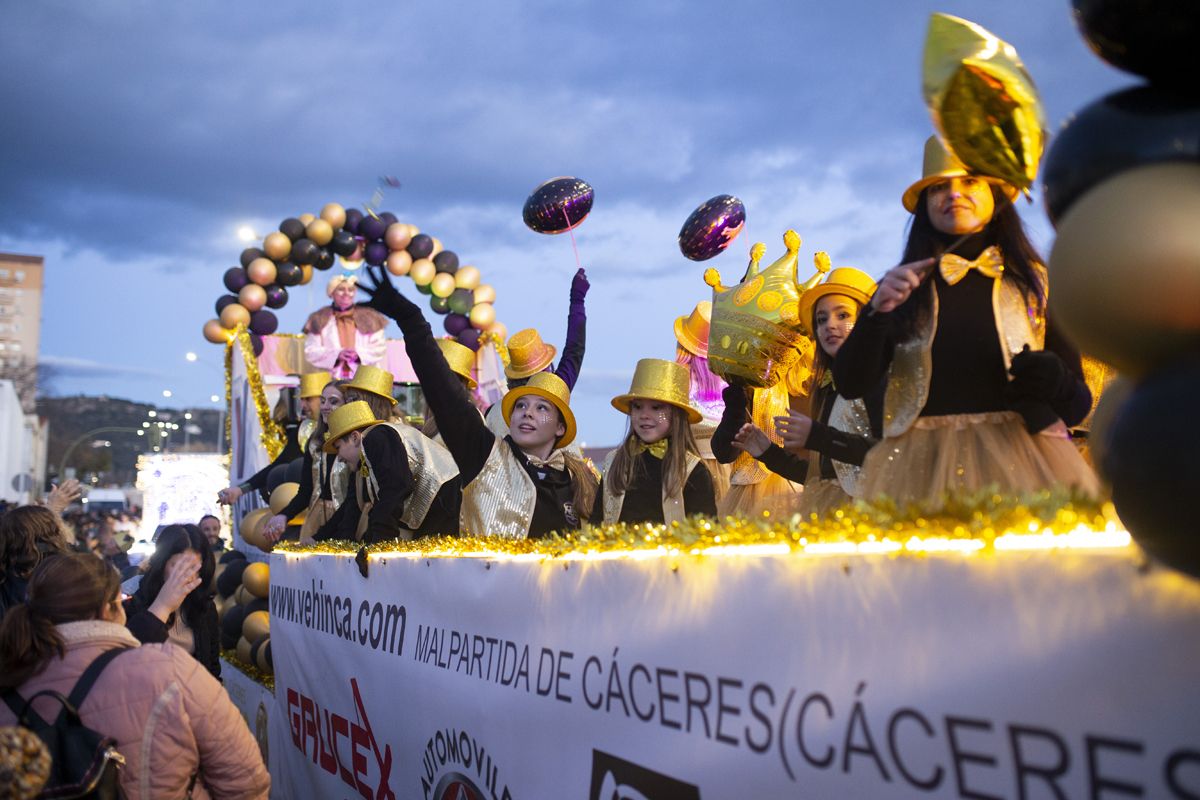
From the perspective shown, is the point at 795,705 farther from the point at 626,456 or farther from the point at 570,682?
the point at 626,456

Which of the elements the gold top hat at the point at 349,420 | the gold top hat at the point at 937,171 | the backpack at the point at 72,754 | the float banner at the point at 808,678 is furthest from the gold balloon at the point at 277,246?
the gold top hat at the point at 937,171

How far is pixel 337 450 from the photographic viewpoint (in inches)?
267

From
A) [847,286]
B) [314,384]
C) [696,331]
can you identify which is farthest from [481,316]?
[847,286]

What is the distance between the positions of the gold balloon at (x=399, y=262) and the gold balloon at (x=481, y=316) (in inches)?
46.8

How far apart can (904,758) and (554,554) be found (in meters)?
1.35

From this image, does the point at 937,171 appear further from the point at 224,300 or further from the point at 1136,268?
the point at 224,300

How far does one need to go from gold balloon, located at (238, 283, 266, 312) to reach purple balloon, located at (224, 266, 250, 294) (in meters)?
0.07

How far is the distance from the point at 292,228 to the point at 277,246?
14.2 inches

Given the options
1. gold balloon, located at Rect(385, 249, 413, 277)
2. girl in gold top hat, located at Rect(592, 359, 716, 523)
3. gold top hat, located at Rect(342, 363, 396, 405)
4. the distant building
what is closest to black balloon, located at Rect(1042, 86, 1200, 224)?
girl in gold top hat, located at Rect(592, 359, 716, 523)

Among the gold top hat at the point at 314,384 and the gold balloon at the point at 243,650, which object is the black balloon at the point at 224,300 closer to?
the gold top hat at the point at 314,384

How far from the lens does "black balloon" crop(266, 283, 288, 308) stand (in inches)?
614

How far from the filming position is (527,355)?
8.34m

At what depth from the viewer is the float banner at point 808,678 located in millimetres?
1389

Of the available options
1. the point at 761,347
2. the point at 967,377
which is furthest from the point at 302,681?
the point at 967,377
